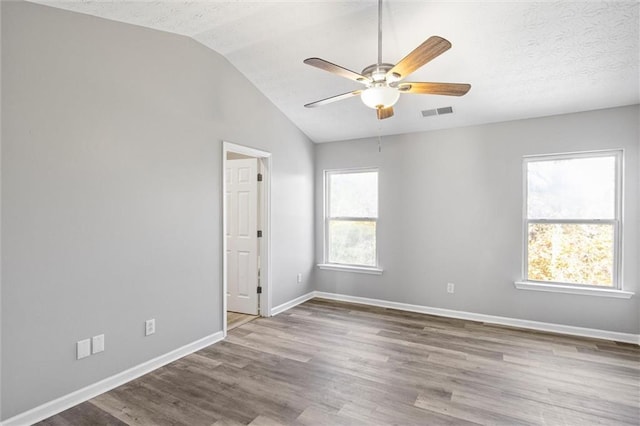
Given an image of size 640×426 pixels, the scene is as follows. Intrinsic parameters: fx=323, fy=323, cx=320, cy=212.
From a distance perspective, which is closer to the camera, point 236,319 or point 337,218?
point 236,319

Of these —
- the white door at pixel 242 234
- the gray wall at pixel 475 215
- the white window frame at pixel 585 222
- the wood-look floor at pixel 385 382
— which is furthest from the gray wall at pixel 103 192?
the white window frame at pixel 585 222

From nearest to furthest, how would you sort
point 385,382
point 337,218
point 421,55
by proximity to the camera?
point 421,55 < point 385,382 < point 337,218

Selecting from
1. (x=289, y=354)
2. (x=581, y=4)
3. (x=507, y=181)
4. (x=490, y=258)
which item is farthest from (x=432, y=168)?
(x=289, y=354)

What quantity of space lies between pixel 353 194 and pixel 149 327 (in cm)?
327

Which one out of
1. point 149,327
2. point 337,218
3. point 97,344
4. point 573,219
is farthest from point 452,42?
point 97,344

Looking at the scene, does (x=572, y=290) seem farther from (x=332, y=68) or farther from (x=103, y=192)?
(x=103, y=192)

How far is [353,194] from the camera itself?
506cm

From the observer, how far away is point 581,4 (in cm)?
231

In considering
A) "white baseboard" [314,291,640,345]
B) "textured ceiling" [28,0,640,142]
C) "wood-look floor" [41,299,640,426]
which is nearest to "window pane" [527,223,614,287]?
"white baseboard" [314,291,640,345]

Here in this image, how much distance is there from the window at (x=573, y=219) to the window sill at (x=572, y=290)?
0.08 meters

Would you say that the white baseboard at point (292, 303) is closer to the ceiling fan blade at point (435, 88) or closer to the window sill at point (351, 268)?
the window sill at point (351, 268)

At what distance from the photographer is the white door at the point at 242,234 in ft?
14.1

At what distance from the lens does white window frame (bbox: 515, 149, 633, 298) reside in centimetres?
350

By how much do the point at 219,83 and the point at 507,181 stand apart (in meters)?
3.57
